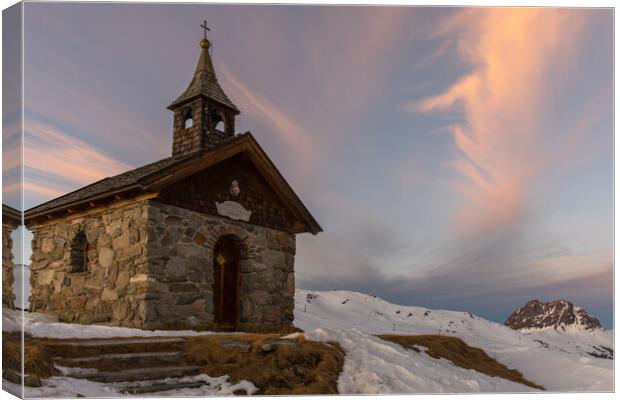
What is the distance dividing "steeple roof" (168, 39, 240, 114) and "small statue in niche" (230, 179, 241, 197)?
9.74 feet

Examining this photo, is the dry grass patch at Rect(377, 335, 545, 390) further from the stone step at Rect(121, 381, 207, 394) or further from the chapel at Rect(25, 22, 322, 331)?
the chapel at Rect(25, 22, 322, 331)

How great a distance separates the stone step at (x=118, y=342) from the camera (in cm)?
925

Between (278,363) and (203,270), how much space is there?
573 cm

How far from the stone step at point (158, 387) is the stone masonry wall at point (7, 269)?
6.68 ft

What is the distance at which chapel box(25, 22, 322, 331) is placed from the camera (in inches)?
534

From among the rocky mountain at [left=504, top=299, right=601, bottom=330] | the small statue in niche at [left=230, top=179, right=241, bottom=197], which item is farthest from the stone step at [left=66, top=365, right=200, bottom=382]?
the rocky mountain at [left=504, top=299, right=601, bottom=330]

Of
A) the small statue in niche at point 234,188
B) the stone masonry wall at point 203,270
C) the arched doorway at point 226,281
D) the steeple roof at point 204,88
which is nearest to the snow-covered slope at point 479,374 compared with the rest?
the stone masonry wall at point 203,270

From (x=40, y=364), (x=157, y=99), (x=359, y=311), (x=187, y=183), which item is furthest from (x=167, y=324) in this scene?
(x=359, y=311)

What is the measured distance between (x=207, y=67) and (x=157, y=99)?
100 inches

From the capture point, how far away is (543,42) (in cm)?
1135

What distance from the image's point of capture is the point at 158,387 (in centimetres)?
858

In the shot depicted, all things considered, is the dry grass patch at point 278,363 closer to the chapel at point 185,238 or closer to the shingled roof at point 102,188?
the chapel at point 185,238

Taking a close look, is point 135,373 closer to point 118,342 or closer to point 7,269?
point 118,342

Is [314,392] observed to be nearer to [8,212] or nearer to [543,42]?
[8,212]
